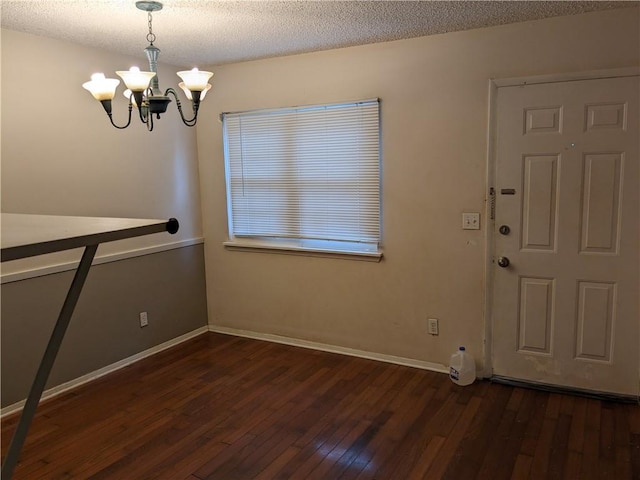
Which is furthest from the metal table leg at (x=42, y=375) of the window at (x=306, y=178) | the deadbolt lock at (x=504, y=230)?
the deadbolt lock at (x=504, y=230)

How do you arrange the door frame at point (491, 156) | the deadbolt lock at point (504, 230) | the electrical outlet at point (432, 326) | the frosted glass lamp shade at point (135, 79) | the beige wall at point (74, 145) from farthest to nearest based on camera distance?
the electrical outlet at point (432, 326), the deadbolt lock at point (504, 230), the beige wall at point (74, 145), the door frame at point (491, 156), the frosted glass lamp shade at point (135, 79)

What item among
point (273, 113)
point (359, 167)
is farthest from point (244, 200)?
point (359, 167)

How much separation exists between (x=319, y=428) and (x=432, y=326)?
117cm

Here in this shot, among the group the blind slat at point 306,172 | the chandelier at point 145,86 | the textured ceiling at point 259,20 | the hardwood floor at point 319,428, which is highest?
the textured ceiling at point 259,20

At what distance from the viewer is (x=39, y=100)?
9.95ft

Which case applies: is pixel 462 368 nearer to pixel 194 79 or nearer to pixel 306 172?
pixel 306 172

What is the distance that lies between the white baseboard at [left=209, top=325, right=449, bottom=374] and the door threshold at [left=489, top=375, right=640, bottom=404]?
0.40 meters

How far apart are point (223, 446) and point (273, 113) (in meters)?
2.44

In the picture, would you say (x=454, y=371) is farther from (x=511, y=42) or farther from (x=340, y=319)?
(x=511, y=42)

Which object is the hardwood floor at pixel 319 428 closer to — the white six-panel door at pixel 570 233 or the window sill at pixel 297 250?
the white six-panel door at pixel 570 233

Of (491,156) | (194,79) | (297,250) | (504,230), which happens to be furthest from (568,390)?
(194,79)

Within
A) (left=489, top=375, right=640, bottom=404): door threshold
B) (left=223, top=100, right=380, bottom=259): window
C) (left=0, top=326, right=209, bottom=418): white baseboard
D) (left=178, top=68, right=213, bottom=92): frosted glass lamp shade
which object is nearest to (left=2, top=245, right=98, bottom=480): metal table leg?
(left=178, top=68, right=213, bottom=92): frosted glass lamp shade

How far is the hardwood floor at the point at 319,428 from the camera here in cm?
238

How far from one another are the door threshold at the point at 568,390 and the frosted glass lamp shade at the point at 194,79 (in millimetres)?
2598
